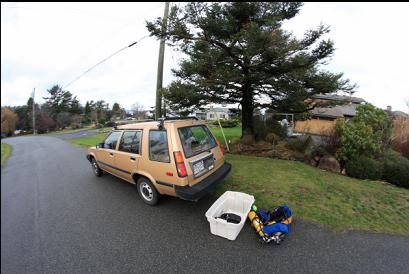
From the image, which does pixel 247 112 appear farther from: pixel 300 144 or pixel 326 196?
pixel 326 196

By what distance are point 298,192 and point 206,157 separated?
2.34m

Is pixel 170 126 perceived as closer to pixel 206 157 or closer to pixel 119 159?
pixel 206 157

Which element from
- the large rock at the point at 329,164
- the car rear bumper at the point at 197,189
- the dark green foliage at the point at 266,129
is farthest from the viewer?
the dark green foliage at the point at 266,129

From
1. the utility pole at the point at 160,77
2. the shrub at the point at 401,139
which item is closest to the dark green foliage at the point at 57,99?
the utility pole at the point at 160,77

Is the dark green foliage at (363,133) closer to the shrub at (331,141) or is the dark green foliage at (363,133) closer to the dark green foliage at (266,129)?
the shrub at (331,141)

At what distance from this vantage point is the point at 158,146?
3.42 meters

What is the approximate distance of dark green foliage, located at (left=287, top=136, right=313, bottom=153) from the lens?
732cm

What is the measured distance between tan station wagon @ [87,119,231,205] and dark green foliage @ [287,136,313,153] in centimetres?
457

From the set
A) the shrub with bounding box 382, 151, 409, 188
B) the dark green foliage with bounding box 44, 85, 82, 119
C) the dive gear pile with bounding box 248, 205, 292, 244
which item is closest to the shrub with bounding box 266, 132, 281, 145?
the shrub with bounding box 382, 151, 409, 188

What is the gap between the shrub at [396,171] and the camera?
17.5 ft

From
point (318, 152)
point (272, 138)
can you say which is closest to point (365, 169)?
point (318, 152)

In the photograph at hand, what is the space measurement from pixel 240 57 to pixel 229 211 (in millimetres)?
5887

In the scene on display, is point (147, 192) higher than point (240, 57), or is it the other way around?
point (240, 57)

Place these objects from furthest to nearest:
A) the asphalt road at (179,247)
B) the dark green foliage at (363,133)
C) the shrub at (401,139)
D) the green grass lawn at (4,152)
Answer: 1. the shrub at (401,139)
2. the dark green foliage at (363,133)
3. the asphalt road at (179,247)
4. the green grass lawn at (4,152)
